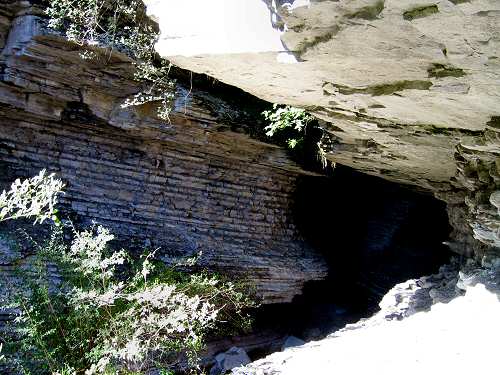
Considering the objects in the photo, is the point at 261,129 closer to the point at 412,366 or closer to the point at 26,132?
the point at 26,132

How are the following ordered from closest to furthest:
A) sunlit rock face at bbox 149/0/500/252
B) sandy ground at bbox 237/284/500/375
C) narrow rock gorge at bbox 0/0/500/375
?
sunlit rock face at bbox 149/0/500/252 → narrow rock gorge at bbox 0/0/500/375 → sandy ground at bbox 237/284/500/375

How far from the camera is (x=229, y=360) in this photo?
6074 millimetres

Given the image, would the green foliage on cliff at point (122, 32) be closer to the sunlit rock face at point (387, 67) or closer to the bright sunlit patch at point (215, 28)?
the bright sunlit patch at point (215, 28)

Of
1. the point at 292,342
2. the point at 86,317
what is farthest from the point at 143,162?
the point at 292,342

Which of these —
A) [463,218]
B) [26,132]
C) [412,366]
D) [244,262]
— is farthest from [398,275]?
[26,132]

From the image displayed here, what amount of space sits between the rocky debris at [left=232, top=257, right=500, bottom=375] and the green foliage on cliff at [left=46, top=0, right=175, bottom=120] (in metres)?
3.01

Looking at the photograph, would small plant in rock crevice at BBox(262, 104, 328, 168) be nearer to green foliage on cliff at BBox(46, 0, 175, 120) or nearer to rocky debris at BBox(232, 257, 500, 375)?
green foliage on cliff at BBox(46, 0, 175, 120)

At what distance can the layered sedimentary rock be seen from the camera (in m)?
4.79

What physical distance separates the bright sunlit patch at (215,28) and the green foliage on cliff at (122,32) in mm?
2057

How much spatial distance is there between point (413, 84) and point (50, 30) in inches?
152

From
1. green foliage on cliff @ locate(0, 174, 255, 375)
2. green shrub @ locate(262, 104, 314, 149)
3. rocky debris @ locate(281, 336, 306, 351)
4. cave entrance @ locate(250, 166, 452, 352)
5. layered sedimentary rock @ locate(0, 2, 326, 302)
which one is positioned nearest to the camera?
green foliage on cliff @ locate(0, 174, 255, 375)

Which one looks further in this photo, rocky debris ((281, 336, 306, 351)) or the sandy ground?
rocky debris ((281, 336, 306, 351))

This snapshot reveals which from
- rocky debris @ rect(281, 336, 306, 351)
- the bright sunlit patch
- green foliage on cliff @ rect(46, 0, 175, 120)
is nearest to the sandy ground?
the bright sunlit patch

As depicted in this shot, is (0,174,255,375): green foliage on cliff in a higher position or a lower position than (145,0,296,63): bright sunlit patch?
lower
